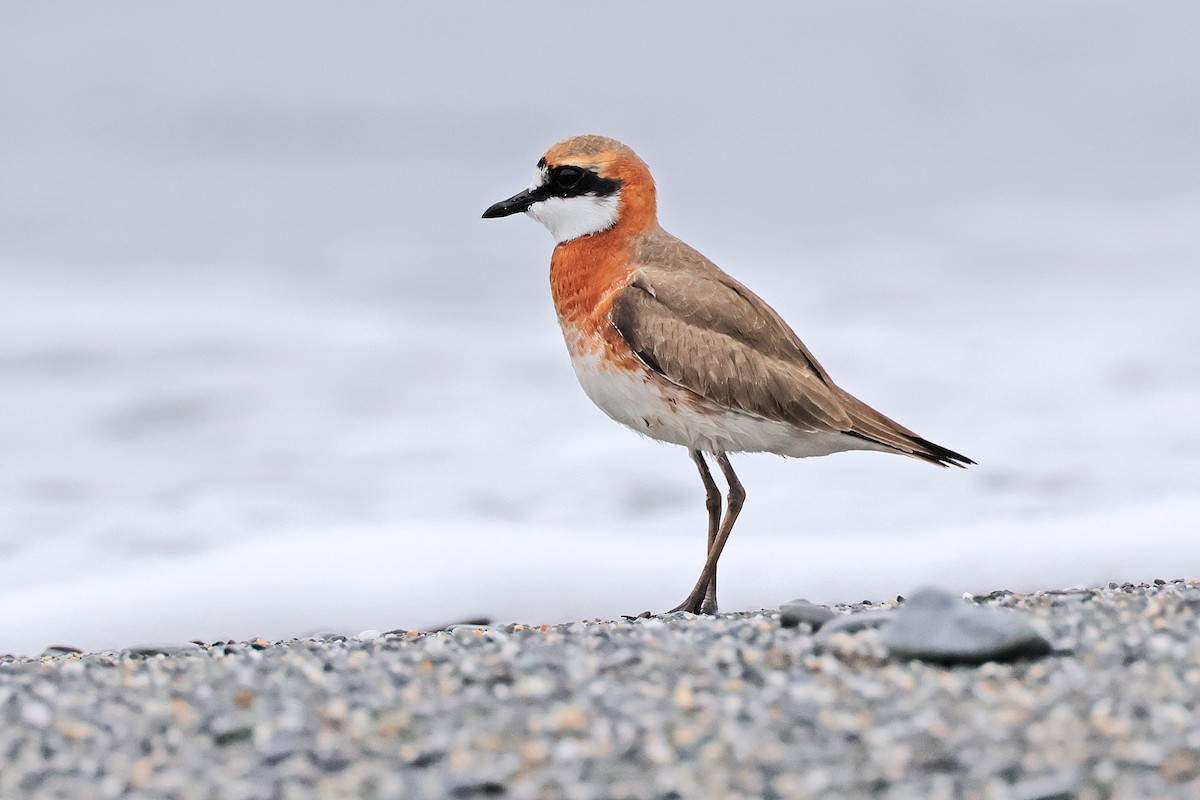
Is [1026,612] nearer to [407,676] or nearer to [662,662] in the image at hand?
[662,662]

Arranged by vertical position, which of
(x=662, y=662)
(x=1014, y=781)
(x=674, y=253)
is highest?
(x=674, y=253)

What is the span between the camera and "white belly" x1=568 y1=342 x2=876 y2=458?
25.6 ft

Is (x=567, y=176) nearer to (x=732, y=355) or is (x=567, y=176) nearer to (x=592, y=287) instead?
(x=592, y=287)

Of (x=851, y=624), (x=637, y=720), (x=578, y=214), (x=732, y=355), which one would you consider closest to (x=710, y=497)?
(x=732, y=355)

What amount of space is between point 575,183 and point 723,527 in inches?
90.0

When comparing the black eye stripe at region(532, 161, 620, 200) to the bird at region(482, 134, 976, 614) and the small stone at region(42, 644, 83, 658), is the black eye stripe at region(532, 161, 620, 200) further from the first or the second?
the small stone at region(42, 644, 83, 658)

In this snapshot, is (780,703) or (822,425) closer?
(780,703)

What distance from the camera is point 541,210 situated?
28.0ft

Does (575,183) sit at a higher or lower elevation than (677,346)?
higher

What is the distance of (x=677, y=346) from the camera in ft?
25.4

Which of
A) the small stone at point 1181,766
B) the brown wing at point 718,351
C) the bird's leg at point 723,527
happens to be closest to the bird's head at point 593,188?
the brown wing at point 718,351

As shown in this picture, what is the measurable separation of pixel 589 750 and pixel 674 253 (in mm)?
4446

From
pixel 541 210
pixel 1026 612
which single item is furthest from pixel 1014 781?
pixel 541 210

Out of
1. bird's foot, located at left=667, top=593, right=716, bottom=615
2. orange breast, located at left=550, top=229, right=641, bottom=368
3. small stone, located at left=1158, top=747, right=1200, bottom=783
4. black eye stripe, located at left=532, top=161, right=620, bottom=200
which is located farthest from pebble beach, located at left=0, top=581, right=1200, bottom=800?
black eye stripe, located at left=532, top=161, right=620, bottom=200
